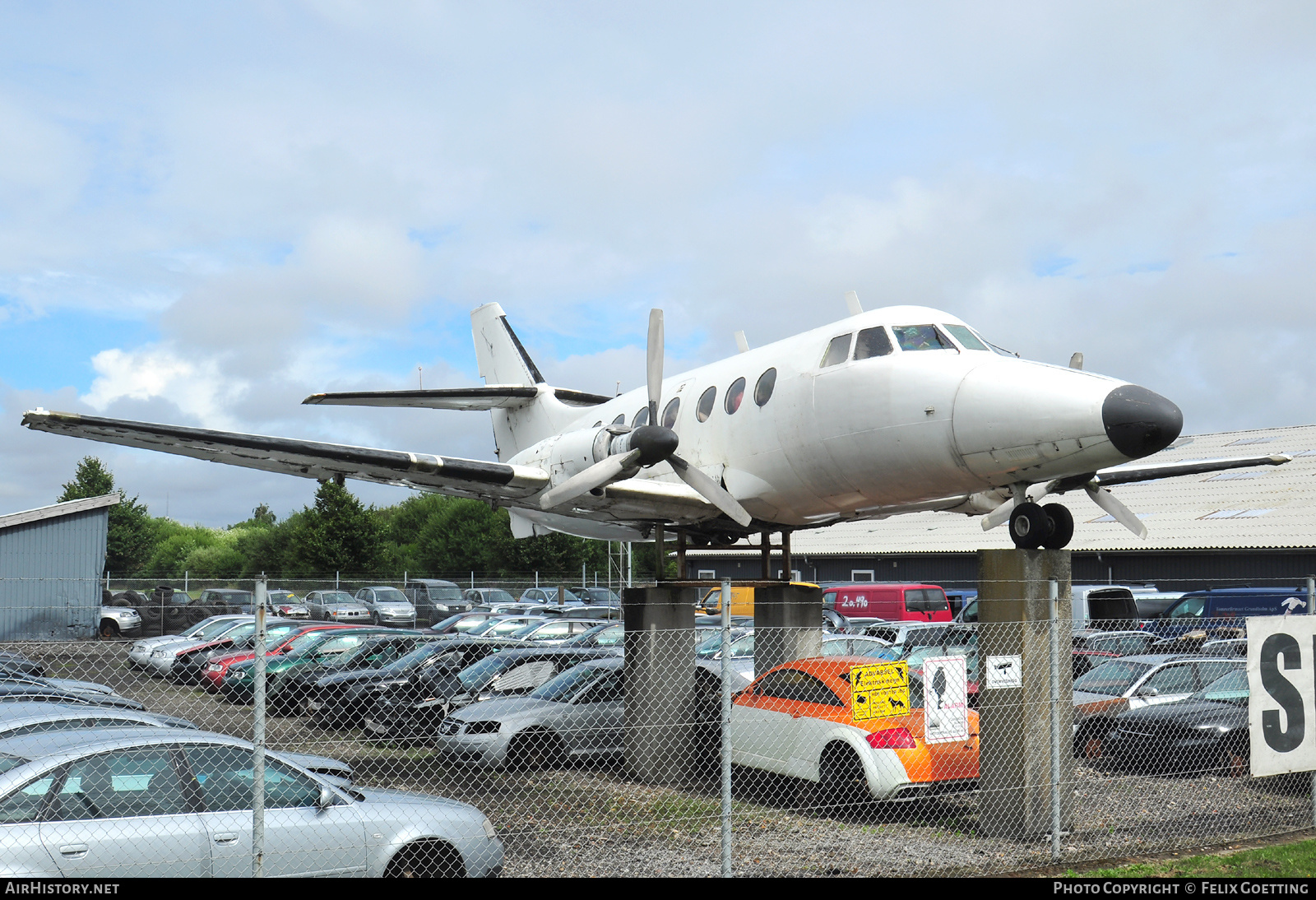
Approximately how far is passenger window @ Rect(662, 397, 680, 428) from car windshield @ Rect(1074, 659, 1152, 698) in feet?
22.7

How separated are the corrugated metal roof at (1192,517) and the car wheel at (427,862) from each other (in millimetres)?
26996

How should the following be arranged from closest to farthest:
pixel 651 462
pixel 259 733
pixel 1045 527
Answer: pixel 259 733 < pixel 1045 527 < pixel 651 462

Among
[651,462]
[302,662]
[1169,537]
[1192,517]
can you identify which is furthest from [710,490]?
[1192,517]

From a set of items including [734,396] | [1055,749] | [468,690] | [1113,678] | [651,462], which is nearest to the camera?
[1055,749]

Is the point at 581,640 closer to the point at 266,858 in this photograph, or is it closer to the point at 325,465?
the point at 325,465

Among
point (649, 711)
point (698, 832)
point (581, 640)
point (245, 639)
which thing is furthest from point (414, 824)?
point (245, 639)

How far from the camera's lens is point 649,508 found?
1289cm

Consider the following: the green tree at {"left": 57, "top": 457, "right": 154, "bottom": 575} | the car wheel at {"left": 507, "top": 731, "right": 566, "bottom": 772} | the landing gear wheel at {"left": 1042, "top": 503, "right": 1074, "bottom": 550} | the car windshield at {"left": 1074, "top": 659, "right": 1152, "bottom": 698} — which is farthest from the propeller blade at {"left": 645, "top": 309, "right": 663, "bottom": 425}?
the green tree at {"left": 57, "top": 457, "right": 154, "bottom": 575}

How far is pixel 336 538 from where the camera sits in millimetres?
56500

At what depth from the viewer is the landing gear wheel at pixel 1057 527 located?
970 cm

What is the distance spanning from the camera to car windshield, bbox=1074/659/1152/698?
14.1m

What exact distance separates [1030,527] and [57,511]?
28656mm

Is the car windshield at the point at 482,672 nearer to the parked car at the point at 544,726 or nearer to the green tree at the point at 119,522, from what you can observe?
the parked car at the point at 544,726

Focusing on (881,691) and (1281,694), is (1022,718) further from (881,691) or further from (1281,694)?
(1281,694)
